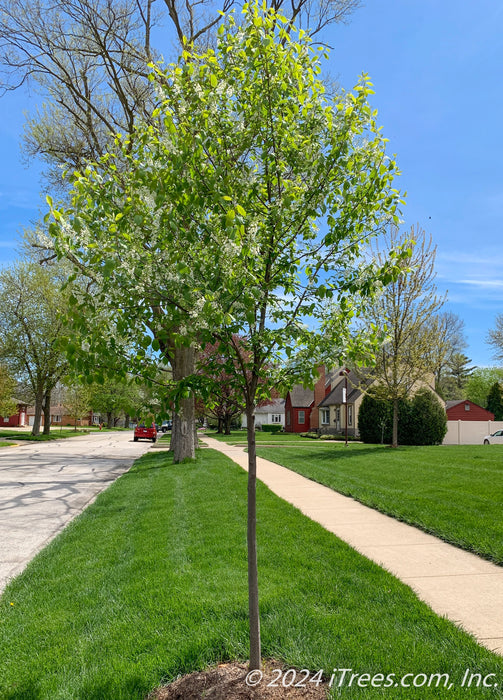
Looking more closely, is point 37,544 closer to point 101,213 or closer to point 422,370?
point 101,213

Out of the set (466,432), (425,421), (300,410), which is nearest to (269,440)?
(425,421)

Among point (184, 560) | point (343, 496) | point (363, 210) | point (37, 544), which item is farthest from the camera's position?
point (343, 496)

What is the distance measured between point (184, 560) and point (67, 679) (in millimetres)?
2454

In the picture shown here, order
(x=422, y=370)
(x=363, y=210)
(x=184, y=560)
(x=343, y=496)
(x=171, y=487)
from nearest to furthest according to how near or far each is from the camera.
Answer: (x=363, y=210) → (x=184, y=560) → (x=343, y=496) → (x=171, y=487) → (x=422, y=370)

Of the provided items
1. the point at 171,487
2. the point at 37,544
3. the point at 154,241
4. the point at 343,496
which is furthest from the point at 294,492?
the point at 154,241

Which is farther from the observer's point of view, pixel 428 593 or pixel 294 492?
pixel 294 492

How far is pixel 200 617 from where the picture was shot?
428 centimetres

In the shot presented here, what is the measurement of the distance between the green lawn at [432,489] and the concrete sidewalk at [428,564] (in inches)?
10.7

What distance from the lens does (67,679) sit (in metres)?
3.52

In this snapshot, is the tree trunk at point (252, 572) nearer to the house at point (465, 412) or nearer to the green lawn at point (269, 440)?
the green lawn at point (269, 440)

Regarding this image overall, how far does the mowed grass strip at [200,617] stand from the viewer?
3504mm

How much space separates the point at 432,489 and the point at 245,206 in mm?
8478

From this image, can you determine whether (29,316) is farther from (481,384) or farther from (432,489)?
(481,384)

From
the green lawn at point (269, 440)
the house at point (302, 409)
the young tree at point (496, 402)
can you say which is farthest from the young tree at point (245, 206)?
the young tree at point (496, 402)
